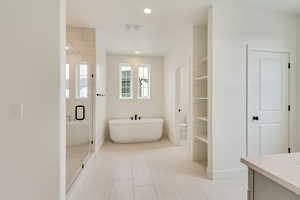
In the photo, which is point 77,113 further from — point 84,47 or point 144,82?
point 144,82

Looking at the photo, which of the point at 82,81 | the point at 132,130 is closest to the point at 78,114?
the point at 82,81

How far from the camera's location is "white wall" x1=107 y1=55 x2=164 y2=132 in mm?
5805

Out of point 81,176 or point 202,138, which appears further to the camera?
point 202,138

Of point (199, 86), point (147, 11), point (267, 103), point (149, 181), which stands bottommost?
point (149, 181)

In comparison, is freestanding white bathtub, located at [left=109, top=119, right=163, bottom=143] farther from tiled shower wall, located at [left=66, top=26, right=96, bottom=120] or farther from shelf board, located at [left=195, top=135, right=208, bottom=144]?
shelf board, located at [left=195, top=135, right=208, bottom=144]

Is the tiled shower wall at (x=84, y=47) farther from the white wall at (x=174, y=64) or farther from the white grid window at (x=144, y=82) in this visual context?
the white grid window at (x=144, y=82)

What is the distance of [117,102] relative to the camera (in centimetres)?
584

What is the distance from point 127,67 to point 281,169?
5.39 meters

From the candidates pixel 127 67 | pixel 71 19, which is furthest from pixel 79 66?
pixel 127 67

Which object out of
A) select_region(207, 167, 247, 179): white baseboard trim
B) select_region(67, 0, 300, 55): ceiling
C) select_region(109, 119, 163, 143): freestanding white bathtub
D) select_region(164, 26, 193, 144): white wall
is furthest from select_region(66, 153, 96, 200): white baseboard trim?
select_region(67, 0, 300, 55): ceiling

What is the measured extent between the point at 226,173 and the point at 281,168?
199cm

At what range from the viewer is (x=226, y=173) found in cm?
279

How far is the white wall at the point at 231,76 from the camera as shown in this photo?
2775mm
